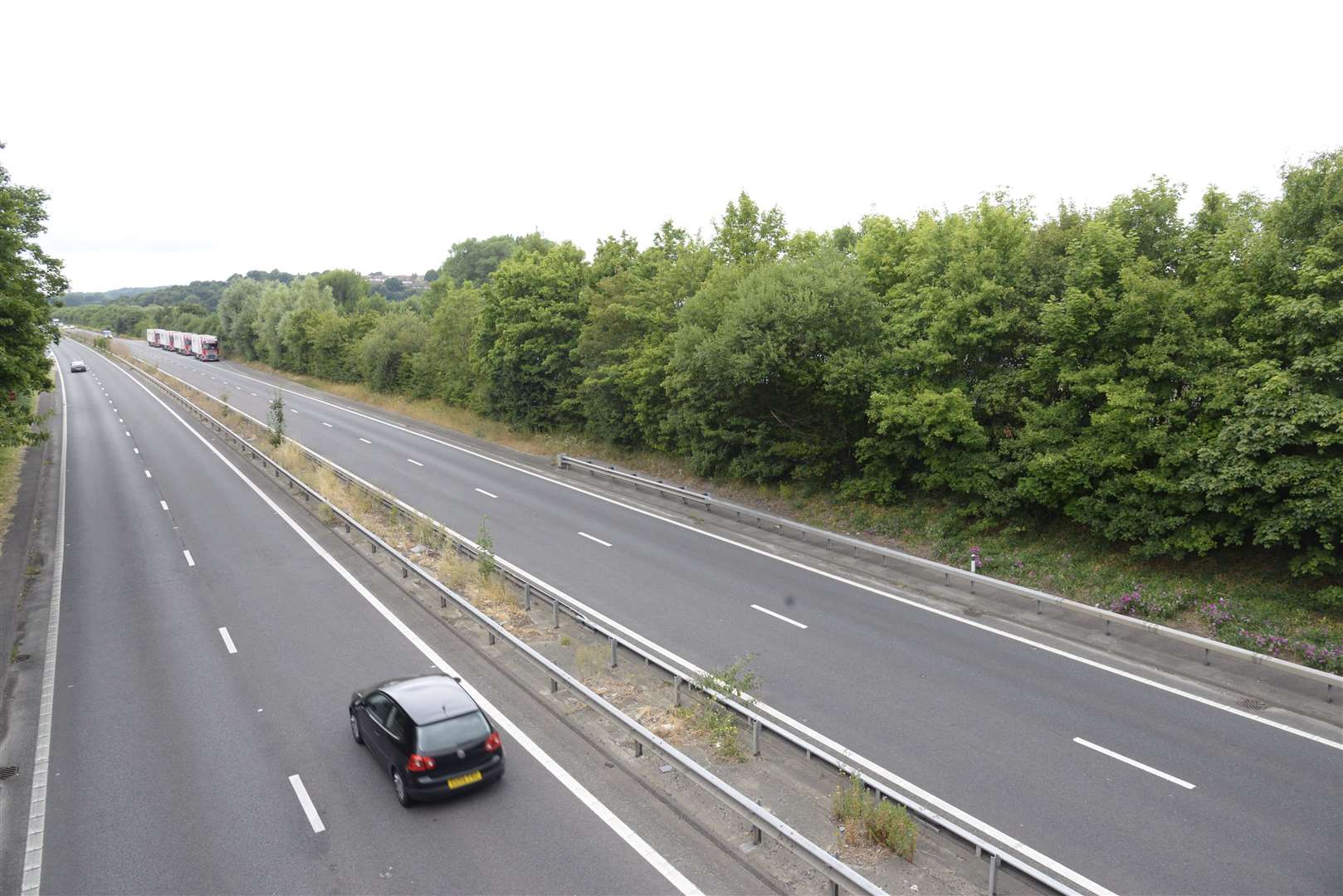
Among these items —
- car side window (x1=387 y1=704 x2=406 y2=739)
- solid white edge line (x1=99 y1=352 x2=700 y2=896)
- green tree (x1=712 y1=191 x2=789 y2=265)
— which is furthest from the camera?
green tree (x1=712 y1=191 x2=789 y2=265)

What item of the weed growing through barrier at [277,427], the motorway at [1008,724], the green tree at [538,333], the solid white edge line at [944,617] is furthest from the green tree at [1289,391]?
the weed growing through barrier at [277,427]

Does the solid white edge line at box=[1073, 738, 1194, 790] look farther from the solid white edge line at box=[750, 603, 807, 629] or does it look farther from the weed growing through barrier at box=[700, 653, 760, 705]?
the solid white edge line at box=[750, 603, 807, 629]

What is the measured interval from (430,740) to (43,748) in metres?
6.26

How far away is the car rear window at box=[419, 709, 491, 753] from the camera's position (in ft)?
31.1

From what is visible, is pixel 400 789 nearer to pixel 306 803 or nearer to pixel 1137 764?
pixel 306 803

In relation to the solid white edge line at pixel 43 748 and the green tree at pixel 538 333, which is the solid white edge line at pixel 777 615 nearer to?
the solid white edge line at pixel 43 748

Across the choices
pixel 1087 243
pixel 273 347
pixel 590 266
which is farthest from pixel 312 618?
pixel 273 347

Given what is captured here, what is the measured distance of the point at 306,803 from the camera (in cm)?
975

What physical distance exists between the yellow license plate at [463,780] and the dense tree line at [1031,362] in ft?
47.1

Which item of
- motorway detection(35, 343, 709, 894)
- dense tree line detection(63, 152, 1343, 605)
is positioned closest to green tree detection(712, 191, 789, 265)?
dense tree line detection(63, 152, 1343, 605)

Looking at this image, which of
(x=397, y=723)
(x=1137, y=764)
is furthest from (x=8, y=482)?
(x=1137, y=764)

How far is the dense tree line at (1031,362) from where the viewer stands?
48.3 feet

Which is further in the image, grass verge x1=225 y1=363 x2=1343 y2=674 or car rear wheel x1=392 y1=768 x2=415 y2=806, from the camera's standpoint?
grass verge x1=225 y1=363 x2=1343 y2=674

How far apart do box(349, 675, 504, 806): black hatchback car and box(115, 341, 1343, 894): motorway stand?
4909 millimetres
